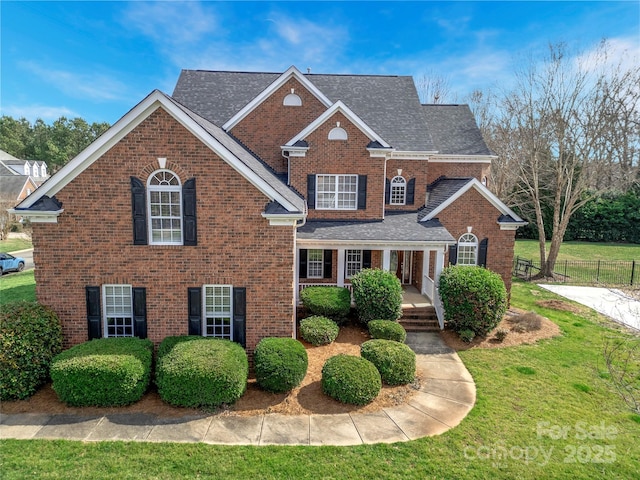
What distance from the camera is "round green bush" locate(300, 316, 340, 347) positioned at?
11.9m

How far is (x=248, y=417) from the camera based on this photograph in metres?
8.27

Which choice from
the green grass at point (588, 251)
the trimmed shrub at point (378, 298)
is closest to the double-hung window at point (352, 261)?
the trimmed shrub at point (378, 298)

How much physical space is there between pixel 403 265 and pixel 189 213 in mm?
11892

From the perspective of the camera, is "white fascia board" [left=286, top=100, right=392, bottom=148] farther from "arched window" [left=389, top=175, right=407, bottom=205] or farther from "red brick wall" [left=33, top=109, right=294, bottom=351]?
"red brick wall" [left=33, top=109, right=294, bottom=351]

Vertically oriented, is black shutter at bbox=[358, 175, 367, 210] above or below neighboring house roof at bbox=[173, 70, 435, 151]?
below

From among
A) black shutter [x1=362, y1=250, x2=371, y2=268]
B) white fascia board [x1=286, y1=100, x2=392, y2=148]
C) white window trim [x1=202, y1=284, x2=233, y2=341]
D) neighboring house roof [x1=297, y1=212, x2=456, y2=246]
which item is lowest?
white window trim [x1=202, y1=284, x2=233, y2=341]

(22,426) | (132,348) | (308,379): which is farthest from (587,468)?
(22,426)

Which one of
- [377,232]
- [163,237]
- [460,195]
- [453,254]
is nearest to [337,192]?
[377,232]

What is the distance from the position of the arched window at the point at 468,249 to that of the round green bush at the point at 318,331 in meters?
7.77

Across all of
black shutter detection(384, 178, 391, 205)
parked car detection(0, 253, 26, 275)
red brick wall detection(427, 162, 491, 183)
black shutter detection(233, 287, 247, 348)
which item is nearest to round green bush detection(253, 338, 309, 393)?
black shutter detection(233, 287, 247, 348)

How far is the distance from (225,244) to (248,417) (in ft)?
14.7

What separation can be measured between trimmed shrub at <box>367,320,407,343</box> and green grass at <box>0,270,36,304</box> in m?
16.5

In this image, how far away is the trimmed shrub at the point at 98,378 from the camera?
8203mm

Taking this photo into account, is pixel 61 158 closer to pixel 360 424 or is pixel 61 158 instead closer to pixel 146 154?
pixel 146 154
